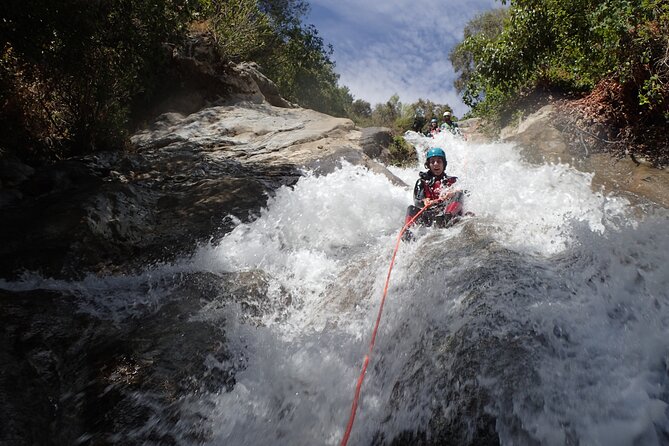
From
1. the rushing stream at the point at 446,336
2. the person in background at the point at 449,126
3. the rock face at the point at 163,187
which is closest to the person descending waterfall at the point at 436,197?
the rushing stream at the point at 446,336

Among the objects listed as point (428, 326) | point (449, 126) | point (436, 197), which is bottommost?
point (428, 326)

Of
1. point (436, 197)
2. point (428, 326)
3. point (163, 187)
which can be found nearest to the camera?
point (428, 326)

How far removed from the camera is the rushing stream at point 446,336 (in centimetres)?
209

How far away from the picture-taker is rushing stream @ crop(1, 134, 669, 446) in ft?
6.84

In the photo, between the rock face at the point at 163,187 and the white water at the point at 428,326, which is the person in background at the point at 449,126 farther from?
the white water at the point at 428,326

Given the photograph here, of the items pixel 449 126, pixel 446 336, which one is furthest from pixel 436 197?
pixel 449 126

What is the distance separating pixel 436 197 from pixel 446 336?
3588mm

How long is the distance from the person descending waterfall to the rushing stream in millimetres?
291

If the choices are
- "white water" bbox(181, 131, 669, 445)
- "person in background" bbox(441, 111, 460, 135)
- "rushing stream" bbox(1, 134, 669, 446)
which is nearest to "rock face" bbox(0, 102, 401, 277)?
"rushing stream" bbox(1, 134, 669, 446)

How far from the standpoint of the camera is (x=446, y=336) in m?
2.80

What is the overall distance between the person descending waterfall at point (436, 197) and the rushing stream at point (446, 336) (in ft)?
0.95

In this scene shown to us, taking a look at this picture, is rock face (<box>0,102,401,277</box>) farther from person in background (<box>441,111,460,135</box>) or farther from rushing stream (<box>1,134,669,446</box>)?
person in background (<box>441,111,460,135</box>)

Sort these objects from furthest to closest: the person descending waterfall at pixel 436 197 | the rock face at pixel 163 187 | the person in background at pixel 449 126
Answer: the person in background at pixel 449 126 < the person descending waterfall at pixel 436 197 < the rock face at pixel 163 187

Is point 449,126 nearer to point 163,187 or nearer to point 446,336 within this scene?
point 163,187
